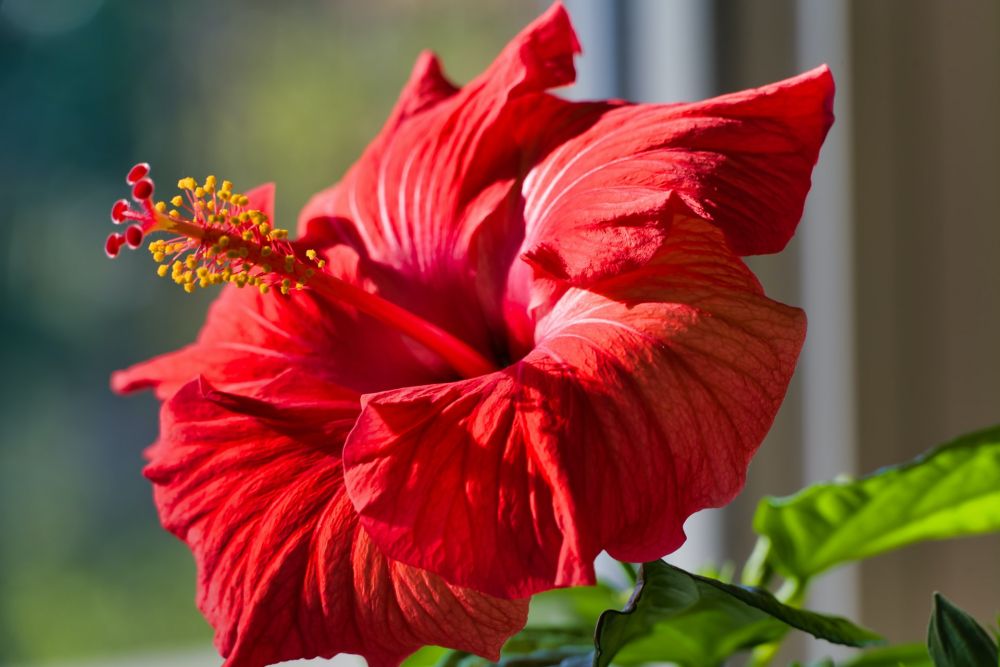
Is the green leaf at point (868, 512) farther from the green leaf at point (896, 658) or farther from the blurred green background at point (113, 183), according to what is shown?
the blurred green background at point (113, 183)

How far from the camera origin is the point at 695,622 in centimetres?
59

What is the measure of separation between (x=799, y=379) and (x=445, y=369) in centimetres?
56

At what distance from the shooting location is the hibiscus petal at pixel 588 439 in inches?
15.2

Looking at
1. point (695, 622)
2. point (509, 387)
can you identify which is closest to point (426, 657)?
point (695, 622)

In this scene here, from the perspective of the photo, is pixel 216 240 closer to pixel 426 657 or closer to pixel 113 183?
pixel 426 657

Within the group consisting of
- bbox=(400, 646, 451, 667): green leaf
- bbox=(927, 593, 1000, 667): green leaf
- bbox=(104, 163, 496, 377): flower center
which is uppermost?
bbox=(104, 163, 496, 377): flower center

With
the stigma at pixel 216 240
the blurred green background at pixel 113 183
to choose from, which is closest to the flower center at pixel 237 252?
the stigma at pixel 216 240

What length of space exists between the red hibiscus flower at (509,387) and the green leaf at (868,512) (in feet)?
0.72

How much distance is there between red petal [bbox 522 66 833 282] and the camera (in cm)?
42

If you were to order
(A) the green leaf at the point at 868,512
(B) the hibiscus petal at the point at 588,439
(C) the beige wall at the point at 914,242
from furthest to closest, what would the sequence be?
Result: (C) the beige wall at the point at 914,242, (A) the green leaf at the point at 868,512, (B) the hibiscus petal at the point at 588,439

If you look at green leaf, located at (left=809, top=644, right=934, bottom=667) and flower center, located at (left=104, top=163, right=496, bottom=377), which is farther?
green leaf, located at (left=809, top=644, right=934, bottom=667)

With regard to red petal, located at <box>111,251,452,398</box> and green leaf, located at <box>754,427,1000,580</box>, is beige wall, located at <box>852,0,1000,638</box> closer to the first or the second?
green leaf, located at <box>754,427,1000,580</box>

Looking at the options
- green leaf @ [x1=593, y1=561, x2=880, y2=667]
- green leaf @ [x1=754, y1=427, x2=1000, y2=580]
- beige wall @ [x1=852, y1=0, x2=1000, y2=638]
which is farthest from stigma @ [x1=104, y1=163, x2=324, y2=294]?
beige wall @ [x1=852, y1=0, x2=1000, y2=638]

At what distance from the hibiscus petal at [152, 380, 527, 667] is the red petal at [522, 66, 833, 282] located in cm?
15
